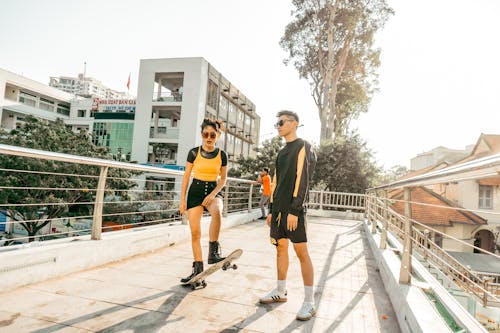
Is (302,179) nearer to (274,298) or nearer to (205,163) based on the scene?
(274,298)

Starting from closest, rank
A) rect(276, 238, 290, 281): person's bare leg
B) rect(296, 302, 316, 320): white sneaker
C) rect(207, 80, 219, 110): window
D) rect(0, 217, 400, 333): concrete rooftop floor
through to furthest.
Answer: rect(0, 217, 400, 333): concrete rooftop floor
rect(296, 302, 316, 320): white sneaker
rect(276, 238, 290, 281): person's bare leg
rect(207, 80, 219, 110): window

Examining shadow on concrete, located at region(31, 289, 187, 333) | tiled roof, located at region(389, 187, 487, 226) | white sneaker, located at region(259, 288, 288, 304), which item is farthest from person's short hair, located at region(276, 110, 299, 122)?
tiled roof, located at region(389, 187, 487, 226)

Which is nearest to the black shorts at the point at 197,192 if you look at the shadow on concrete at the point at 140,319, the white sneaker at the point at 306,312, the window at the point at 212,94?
the shadow on concrete at the point at 140,319

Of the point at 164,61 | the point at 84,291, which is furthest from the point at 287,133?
the point at 164,61

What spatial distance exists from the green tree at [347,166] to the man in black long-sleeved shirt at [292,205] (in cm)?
1644

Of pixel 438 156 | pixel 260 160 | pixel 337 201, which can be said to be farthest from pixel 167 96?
pixel 438 156

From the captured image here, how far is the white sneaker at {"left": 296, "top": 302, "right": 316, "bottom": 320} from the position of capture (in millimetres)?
2511

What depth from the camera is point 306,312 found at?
255 cm

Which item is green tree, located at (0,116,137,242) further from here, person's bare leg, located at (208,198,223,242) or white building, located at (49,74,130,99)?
white building, located at (49,74,130,99)

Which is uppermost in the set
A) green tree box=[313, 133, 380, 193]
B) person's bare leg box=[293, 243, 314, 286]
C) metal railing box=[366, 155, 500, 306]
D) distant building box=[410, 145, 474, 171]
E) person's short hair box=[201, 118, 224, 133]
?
distant building box=[410, 145, 474, 171]

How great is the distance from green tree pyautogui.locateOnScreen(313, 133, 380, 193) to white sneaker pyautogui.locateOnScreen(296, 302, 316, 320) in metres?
16.7

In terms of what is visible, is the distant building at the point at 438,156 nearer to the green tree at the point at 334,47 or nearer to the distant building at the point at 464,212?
the distant building at the point at 464,212

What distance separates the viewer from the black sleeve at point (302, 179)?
8.50ft

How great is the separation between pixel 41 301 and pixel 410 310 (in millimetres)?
3009
